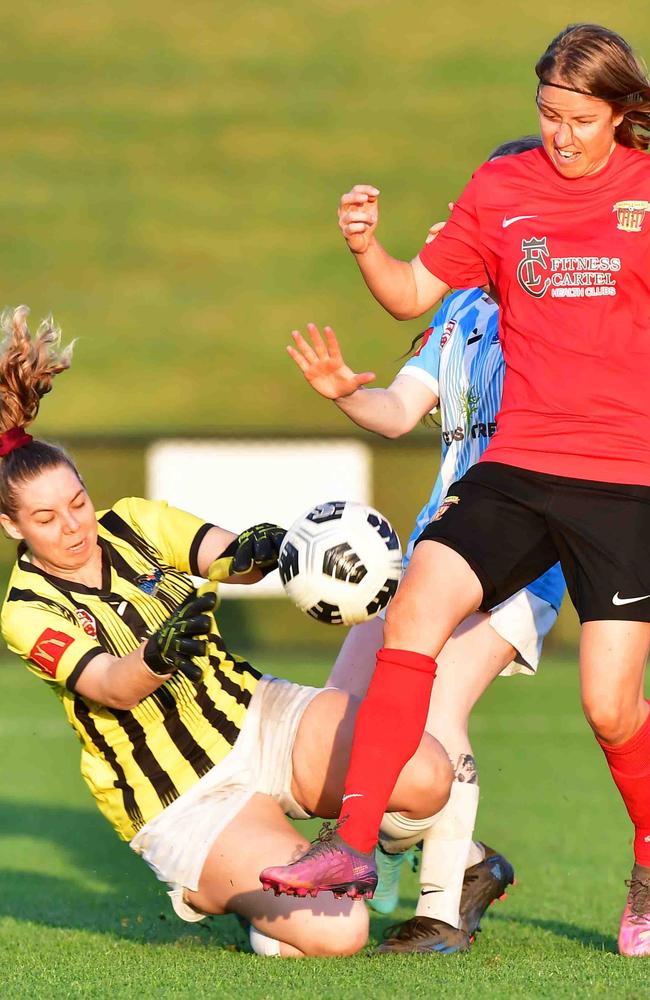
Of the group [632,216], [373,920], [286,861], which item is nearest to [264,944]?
[286,861]

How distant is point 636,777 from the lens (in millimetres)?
4117

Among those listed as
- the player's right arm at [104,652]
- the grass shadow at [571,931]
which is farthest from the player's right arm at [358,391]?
the grass shadow at [571,931]

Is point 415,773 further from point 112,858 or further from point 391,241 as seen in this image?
point 391,241

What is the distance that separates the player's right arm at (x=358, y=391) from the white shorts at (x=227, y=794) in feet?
2.69

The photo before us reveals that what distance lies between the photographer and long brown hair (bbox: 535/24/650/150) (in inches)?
157

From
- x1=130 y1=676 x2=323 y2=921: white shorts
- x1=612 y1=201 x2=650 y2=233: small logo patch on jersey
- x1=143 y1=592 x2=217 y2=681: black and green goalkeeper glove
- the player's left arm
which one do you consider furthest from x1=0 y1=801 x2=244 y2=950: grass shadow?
x1=612 y1=201 x2=650 y2=233: small logo patch on jersey

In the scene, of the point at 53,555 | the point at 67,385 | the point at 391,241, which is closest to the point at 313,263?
the point at 391,241

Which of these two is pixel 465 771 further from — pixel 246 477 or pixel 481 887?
pixel 246 477

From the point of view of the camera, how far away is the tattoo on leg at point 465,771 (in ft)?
14.6

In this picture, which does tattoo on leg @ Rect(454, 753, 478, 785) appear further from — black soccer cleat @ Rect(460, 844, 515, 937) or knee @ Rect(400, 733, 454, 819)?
black soccer cleat @ Rect(460, 844, 515, 937)

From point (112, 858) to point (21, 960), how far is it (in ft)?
6.00

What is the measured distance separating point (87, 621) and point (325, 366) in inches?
38.4

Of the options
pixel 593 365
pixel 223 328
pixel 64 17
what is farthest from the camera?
pixel 64 17

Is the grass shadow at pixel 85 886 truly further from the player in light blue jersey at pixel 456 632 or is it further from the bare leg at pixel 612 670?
the bare leg at pixel 612 670
